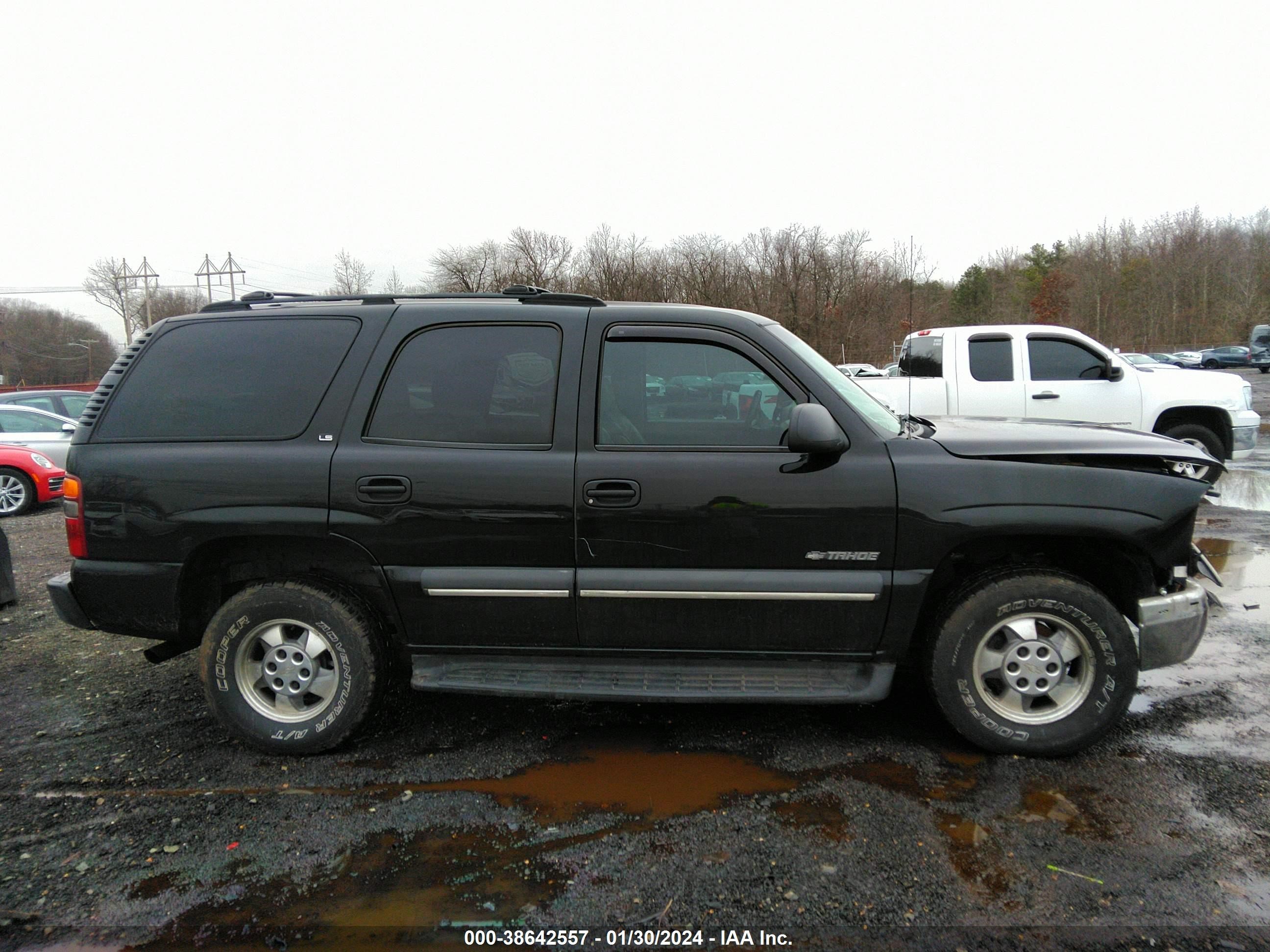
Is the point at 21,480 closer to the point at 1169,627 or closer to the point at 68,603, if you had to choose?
the point at 68,603

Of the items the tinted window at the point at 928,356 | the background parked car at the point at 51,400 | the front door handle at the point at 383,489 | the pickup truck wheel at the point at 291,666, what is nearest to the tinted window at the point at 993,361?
the tinted window at the point at 928,356

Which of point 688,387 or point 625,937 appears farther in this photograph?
point 688,387

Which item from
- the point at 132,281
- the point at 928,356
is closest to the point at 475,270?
the point at 132,281

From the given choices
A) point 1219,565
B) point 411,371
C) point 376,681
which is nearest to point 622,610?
point 376,681

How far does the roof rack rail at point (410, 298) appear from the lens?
3604 millimetres

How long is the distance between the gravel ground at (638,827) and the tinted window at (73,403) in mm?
11111

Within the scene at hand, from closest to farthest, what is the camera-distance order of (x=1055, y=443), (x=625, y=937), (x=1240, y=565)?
(x=625, y=937)
(x=1055, y=443)
(x=1240, y=565)

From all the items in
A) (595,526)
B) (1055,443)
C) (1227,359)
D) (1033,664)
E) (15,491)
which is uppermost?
(1227,359)

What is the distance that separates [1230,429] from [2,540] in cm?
1204

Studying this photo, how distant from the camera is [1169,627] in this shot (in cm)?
322

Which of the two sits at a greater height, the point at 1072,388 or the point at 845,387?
the point at 1072,388

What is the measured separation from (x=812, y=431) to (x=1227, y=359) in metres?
54.7

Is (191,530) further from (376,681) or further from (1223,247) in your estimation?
(1223,247)

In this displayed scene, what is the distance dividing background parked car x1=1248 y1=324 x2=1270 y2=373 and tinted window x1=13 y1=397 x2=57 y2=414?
49.7 m
